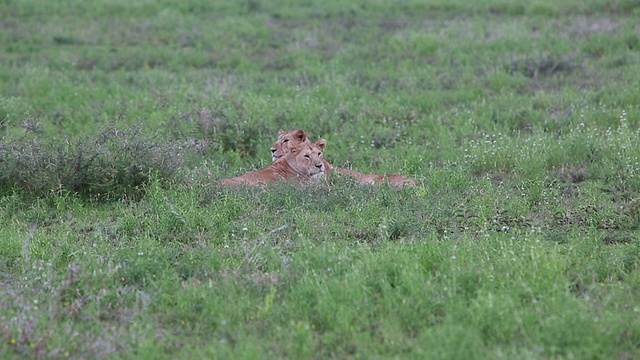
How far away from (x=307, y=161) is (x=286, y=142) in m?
0.77

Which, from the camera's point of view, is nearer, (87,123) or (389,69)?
(87,123)

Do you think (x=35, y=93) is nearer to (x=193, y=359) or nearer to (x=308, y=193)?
(x=308, y=193)

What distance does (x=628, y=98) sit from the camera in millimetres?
14711

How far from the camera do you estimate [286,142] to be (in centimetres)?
1293

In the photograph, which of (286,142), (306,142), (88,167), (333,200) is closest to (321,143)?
(306,142)

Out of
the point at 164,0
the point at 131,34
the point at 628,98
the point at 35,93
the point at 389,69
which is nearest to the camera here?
the point at 628,98

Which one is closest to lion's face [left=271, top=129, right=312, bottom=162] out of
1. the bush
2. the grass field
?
the grass field

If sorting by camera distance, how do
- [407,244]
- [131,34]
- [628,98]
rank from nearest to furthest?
[407,244]
[628,98]
[131,34]

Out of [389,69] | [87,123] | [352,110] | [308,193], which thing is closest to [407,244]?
[308,193]

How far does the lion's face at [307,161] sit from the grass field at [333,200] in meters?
0.85

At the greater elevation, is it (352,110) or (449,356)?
(449,356)

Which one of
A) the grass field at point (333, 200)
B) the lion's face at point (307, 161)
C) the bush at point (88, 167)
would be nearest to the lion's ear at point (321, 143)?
the lion's face at point (307, 161)

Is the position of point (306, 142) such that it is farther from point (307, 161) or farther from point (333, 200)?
point (333, 200)

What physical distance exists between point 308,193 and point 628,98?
6.64m
